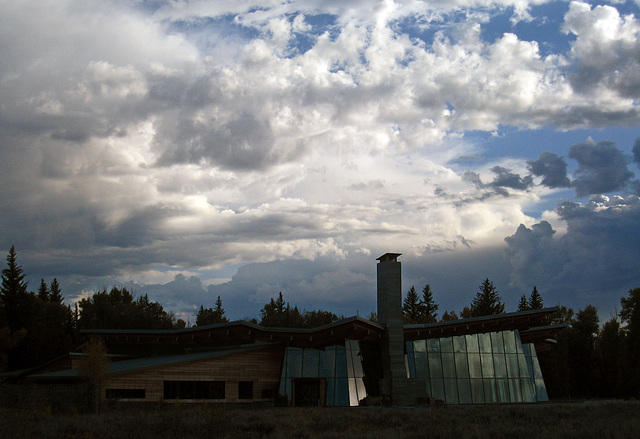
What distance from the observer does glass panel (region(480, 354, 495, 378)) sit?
44.0 metres

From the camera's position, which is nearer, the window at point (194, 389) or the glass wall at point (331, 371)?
the window at point (194, 389)

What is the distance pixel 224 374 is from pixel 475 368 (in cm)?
1827

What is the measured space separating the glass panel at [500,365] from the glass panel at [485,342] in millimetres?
749

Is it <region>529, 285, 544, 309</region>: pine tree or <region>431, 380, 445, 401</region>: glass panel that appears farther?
<region>529, 285, 544, 309</region>: pine tree

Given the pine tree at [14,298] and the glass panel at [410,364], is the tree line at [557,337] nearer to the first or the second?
the pine tree at [14,298]

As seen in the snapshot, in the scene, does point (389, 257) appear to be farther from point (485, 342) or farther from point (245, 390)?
point (245, 390)

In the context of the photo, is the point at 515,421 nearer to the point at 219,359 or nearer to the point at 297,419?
the point at 297,419

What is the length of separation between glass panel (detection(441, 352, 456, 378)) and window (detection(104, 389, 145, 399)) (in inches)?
813

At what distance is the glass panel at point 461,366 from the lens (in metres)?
43.0

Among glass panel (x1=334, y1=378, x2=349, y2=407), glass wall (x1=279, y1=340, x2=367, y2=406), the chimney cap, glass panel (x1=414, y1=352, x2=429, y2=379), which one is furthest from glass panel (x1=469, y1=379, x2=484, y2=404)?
the chimney cap

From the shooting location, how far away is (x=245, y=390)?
3912 cm

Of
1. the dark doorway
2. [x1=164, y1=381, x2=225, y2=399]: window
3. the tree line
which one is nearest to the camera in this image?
[x1=164, y1=381, x2=225, y2=399]: window

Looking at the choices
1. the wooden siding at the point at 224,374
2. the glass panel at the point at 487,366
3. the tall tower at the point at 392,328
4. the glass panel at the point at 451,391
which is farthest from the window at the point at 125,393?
the glass panel at the point at 487,366

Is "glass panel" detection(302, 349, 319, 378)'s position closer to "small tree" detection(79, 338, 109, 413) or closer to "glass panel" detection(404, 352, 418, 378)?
"glass panel" detection(404, 352, 418, 378)
